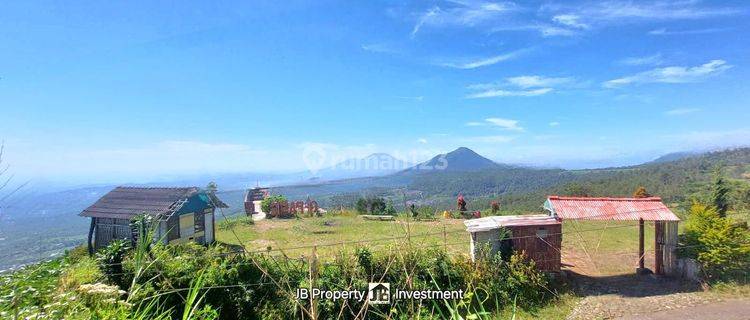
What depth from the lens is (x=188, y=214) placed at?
1266cm

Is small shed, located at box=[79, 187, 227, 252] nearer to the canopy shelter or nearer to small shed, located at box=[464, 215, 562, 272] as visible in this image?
small shed, located at box=[464, 215, 562, 272]

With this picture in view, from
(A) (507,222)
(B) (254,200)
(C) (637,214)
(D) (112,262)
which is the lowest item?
(B) (254,200)

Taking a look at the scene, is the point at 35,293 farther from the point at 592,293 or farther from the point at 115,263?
the point at 592,293

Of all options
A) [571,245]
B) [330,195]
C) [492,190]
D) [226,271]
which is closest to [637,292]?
[571,245]

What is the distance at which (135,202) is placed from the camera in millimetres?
12266

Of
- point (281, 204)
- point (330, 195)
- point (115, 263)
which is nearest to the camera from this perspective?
point (115, 263)

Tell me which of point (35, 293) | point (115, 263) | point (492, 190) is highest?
point (35, 293)

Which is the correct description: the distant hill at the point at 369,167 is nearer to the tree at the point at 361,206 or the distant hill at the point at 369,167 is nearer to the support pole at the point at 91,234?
the tree at the point at 361,206

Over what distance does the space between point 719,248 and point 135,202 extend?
16756mm

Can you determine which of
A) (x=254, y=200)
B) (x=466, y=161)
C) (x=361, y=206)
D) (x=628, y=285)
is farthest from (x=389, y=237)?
(x=466, y=161)

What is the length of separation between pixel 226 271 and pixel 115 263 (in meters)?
1.99

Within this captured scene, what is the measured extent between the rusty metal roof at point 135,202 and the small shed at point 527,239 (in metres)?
9.24

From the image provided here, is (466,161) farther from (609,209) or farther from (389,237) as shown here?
(389,237)

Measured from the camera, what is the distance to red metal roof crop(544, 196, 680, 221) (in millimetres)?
9948
